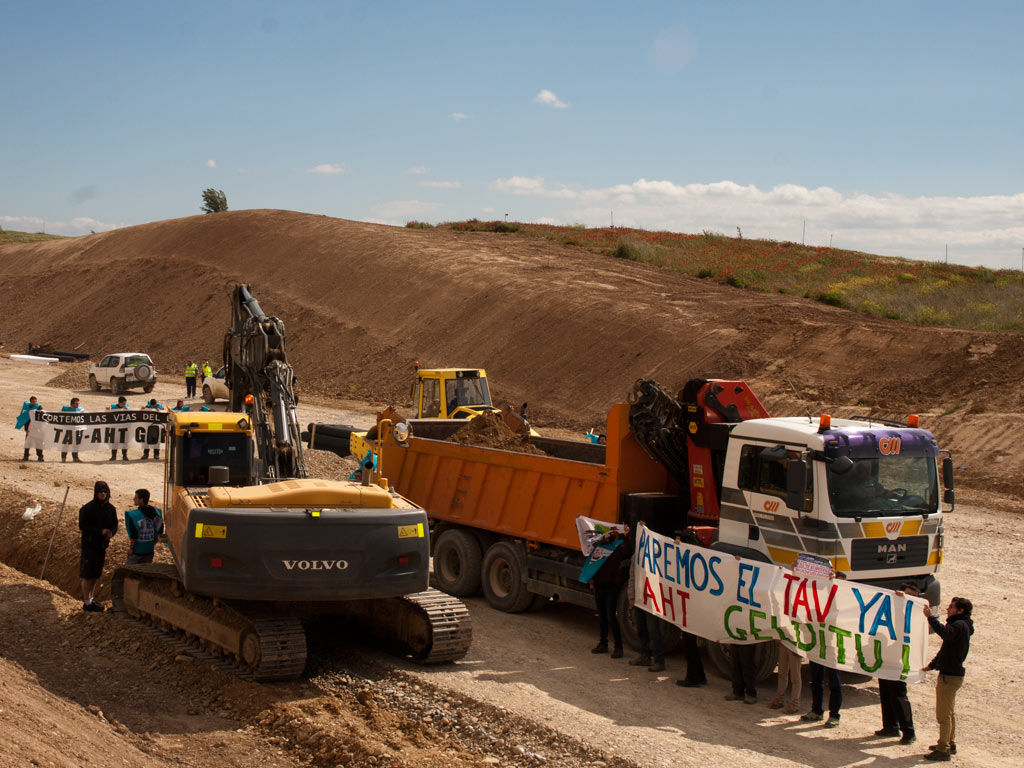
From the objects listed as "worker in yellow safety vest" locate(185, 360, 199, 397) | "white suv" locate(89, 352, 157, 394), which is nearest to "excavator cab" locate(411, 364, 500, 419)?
"worker in yellow safety vest" locate(185, 360, 199, 397)

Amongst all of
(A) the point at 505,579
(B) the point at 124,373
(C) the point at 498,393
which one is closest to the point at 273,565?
(A) the point at 505,579

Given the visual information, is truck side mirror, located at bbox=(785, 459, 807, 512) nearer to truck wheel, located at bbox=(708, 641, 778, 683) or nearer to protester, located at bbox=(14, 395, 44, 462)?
truck wheel, located at bbox=(708, 641, 778, 683)

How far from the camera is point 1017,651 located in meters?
12.1

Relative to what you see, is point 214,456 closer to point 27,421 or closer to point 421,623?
point 421,623

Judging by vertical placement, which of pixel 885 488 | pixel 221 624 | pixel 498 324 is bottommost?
pixel 221 624

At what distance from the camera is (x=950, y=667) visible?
8.80 metres

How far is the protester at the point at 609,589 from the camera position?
1159 centimetres

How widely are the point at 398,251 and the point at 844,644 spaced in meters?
50.8

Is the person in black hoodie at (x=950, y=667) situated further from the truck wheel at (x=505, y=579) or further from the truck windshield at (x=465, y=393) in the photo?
the truck windshield at (x=465, y=393)

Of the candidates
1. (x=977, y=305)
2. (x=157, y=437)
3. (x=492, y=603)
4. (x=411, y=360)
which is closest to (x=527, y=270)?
(x=411, y=360)

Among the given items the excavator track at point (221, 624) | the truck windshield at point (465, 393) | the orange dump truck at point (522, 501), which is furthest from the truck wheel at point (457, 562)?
the truck windshield at point (465, 393)

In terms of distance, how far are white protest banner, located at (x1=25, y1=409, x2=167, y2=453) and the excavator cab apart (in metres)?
7.50

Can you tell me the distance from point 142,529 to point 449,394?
29.9 ft

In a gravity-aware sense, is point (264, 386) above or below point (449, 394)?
above
